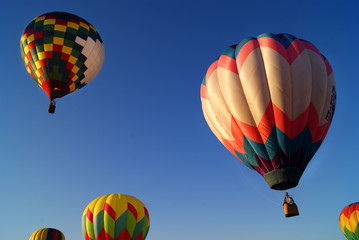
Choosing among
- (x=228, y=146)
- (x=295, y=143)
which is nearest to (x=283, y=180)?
(x=295, y=143)

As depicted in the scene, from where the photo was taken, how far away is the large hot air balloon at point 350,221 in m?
19.4

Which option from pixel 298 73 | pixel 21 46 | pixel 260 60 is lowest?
pixel 298 73

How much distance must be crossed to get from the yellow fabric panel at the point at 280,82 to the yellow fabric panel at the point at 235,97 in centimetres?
87

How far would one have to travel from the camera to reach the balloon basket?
8.19 m

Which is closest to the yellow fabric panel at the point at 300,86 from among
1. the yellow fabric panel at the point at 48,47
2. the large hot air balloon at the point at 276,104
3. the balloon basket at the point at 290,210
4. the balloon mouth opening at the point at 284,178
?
the large hot air balloon at the point at 276,104

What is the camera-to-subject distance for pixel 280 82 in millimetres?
8188

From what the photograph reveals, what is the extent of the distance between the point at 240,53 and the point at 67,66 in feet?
31.5

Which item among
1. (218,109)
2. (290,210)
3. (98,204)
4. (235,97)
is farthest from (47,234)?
(235,97)

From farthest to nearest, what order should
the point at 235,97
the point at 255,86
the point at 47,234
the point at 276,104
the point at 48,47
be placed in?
the point at 47,234, the point at 48,47, the point at 235,97, the point at 255,86, the point at 276,104

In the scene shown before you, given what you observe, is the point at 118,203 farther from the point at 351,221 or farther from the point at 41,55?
the point at 351,221

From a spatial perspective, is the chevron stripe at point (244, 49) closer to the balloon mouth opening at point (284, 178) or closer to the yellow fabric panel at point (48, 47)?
the balloon mouth opening at point (284, 178)

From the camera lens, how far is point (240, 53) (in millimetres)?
9055

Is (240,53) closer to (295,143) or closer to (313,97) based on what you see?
(313,97)

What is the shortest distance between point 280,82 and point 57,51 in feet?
37.2
